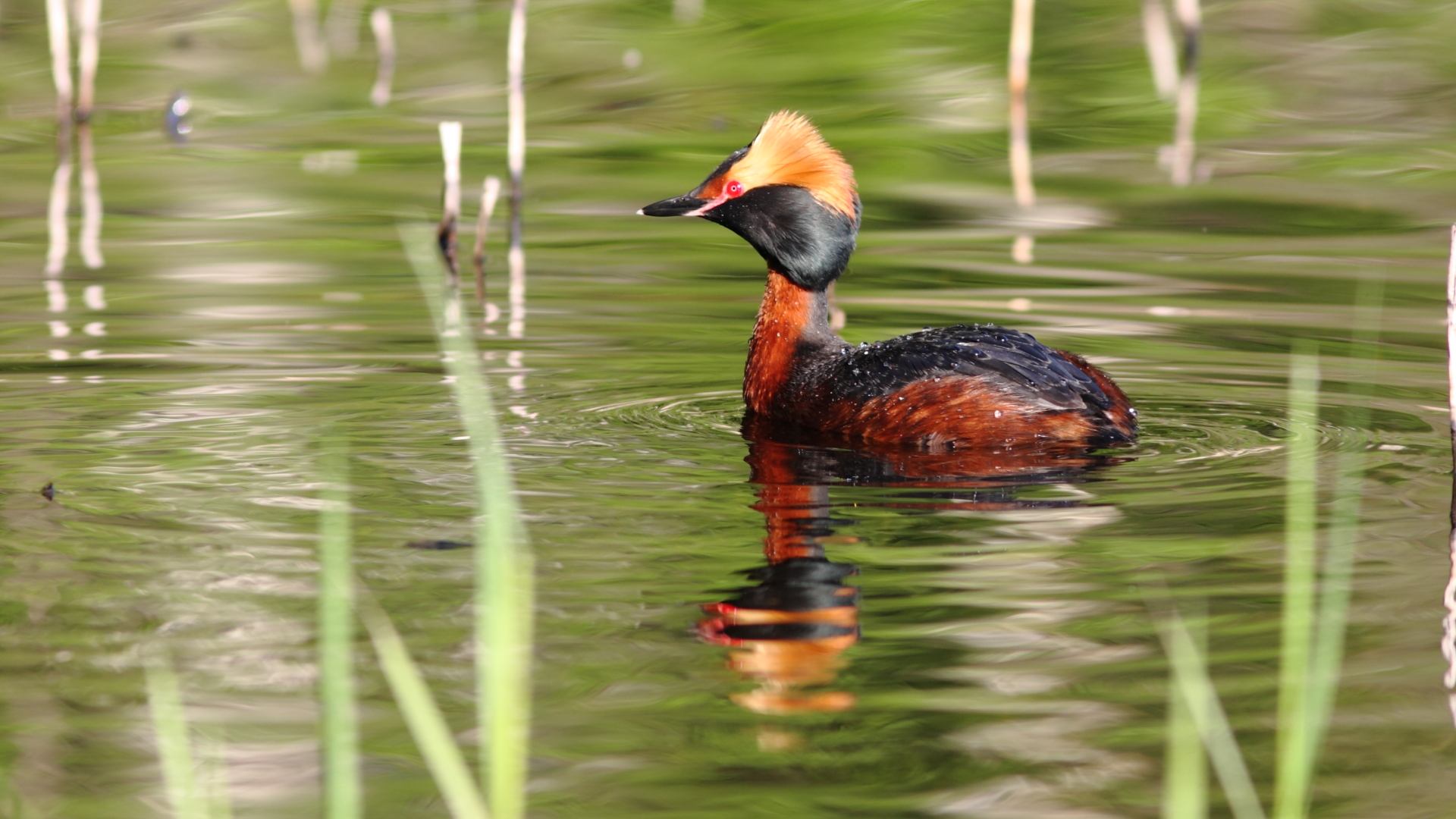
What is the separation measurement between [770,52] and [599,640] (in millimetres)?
12008

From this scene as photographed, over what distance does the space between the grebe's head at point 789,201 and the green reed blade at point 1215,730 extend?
11.1 feet

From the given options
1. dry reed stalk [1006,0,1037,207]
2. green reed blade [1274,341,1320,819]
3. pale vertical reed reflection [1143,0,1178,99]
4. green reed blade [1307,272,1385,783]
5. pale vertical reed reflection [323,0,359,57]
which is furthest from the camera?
pale vertical reed reflection [323,0,359,57]

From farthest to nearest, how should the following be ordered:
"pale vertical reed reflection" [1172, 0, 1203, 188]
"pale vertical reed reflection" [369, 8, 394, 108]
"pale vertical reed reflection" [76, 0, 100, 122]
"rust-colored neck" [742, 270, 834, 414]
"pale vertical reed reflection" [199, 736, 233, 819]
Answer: "pale vertical reed reflection" [369, 8, 394, 108], "pale vertical reed reflection" [1172, 0, 1203, 188], "pale vertical reed reflection" [76, 0, 100, 122], "rust-colored neck" [742, 270, 834, 414], "pale vertical reed reflection" [199, 736, 233, 819]

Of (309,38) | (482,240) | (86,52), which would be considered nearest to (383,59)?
(309,38)

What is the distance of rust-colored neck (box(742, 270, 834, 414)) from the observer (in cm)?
754

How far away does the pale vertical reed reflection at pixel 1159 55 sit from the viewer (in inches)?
611

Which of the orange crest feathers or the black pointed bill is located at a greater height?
the orange crest feathers

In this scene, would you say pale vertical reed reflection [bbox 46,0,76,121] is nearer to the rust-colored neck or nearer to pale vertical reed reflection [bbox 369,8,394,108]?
pale vertical reed reflection [bbox 369,8,394,108]

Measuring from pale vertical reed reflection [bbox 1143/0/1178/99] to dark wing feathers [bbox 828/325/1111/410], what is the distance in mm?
8943

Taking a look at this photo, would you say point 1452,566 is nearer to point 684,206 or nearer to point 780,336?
point 780,336

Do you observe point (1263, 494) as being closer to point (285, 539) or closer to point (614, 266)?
point (285, 539)

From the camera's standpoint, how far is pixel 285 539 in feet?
18.3

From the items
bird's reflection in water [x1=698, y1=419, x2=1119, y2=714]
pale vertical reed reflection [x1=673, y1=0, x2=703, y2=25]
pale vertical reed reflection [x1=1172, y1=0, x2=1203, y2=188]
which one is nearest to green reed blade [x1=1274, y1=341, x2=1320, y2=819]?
bird's reflection in water [x1=698, y1=419, x2=1119, y2=714]

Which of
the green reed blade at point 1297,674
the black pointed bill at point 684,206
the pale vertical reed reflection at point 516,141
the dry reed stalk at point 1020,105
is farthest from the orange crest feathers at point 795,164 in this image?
the dry reed stalk at point 1020,105
